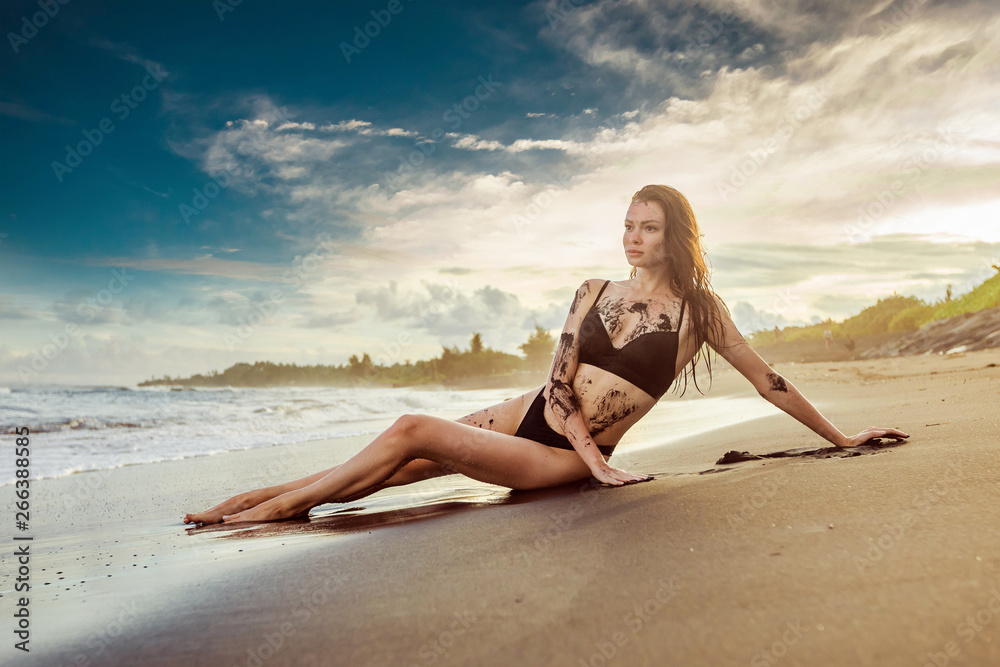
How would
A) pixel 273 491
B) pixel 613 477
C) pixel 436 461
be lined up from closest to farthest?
1. pixel 613 477
2. pixel 436 461
3. pixel 273 491

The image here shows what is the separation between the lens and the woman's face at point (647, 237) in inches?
129

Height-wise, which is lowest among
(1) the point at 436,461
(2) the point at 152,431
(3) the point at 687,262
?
(1) the point at 436,461

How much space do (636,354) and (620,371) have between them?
0.13m

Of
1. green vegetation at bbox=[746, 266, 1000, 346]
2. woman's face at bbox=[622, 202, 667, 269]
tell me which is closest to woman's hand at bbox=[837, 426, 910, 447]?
woman's face at bbox=[622, 202, 667, 269]

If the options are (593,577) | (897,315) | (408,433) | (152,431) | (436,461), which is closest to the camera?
(593,577)

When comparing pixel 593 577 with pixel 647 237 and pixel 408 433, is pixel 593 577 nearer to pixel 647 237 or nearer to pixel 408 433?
pixel 408 433

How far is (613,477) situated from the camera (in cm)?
290

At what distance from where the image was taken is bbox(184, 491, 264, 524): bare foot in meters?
3.40

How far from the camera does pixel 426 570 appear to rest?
1.87 meters

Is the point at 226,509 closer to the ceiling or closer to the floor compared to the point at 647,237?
closer to the floor

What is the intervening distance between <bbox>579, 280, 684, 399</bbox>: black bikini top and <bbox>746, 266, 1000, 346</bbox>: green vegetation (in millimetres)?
17817

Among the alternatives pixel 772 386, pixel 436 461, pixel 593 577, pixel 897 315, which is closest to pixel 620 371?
pixel 772 386

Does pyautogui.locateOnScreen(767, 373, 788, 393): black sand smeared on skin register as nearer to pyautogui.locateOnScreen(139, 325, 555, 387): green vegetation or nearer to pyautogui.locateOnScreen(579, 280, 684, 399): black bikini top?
pyautogui.locateOnScreen(579, 280, 684, 399): black bikini top

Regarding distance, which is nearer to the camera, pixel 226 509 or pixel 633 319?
pixel 633 319
